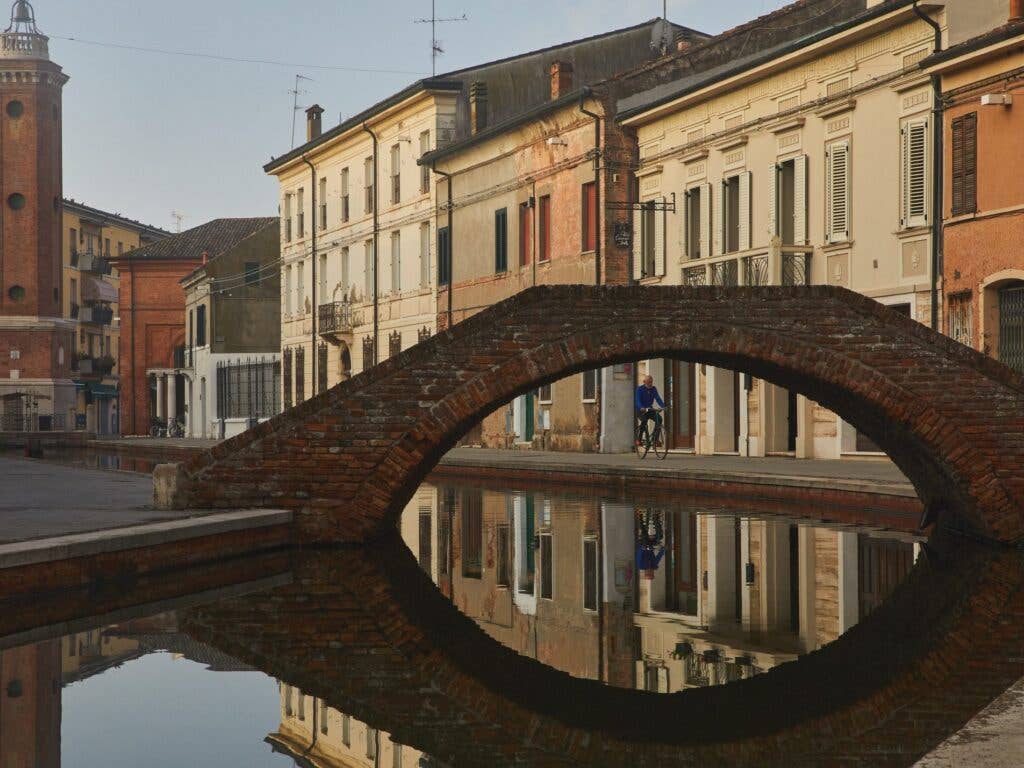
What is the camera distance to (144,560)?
12.2m

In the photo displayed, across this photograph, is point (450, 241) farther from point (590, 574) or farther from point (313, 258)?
point (590, 574)

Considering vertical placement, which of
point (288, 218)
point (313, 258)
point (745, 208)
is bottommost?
point (745, 208)

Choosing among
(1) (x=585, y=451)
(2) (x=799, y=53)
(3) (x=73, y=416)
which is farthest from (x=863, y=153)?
(3) (x=73, y=416)

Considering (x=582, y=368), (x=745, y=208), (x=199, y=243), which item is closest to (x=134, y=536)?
(x=582, y=368)

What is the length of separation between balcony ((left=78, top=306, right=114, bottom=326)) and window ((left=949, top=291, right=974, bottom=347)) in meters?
77.9

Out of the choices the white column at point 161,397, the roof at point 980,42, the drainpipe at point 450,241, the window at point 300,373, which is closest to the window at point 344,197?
the window at point 300,373

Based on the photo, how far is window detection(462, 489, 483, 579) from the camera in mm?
14547

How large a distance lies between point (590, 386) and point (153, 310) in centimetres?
4596

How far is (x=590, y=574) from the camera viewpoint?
45.6 feet

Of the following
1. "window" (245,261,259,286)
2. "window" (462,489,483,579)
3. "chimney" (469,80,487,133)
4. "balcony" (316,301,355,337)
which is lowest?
"window" (462,489,483,579)

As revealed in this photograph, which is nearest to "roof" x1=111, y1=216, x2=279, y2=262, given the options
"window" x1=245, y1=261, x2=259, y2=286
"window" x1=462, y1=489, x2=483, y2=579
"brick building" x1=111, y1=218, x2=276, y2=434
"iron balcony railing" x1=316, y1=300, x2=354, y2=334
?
"brick building" x1=111, y1=218, x2=276, y2=434

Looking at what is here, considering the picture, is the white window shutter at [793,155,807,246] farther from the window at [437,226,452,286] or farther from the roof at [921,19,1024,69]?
the window at [437,226,452,286]

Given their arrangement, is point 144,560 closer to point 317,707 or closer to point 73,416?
point 317,707

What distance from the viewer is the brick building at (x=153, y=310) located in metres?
78.6
